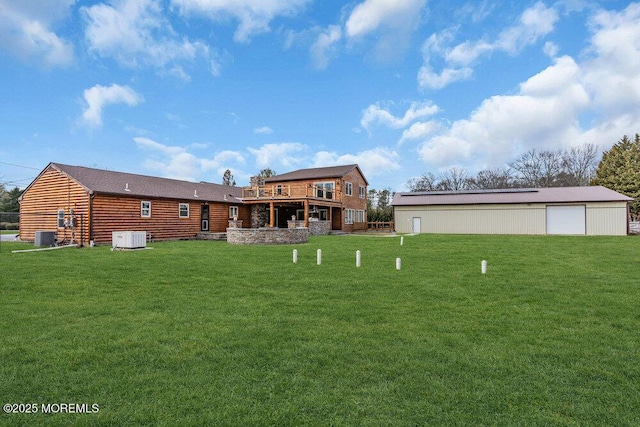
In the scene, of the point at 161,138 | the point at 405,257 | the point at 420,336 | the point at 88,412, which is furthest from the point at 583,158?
the point at 88,412

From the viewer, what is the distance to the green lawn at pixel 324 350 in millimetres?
3027

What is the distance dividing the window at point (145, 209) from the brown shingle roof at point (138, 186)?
618 millimetres

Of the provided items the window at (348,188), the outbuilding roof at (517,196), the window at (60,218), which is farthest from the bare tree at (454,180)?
the window at (60,218)

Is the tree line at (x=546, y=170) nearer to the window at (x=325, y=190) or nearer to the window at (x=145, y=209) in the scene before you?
the window at (x=325, y=190)

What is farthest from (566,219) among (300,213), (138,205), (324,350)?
(138,205)

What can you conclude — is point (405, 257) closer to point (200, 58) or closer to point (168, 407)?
point (168, 407)

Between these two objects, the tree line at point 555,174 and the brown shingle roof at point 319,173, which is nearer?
the brown shingle roof at point 319,173

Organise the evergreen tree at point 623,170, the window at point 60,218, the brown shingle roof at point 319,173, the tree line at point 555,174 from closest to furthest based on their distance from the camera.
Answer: the window at point 60,218 → the brown shingle roof at point 319,173 → the evergreen tree at point 623,170 → the tree line at point 555,174

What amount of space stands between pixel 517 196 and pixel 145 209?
31.5 metres

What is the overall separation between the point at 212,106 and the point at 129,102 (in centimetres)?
582

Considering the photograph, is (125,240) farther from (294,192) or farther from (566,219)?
(566,219)

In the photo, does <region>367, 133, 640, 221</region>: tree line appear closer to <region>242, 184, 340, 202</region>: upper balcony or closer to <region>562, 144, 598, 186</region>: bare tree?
<region>562, 144, 598, 186</region>: bare tree

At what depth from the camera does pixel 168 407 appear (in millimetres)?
3033

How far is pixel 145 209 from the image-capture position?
22.8 m
